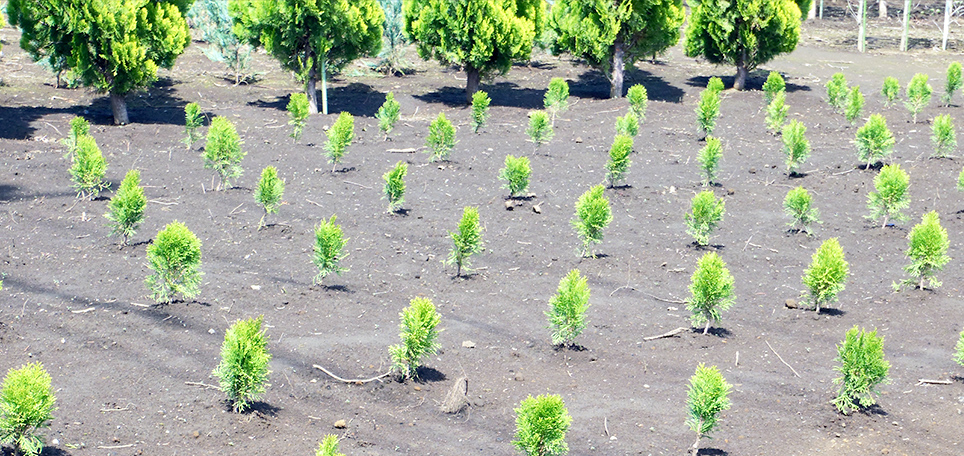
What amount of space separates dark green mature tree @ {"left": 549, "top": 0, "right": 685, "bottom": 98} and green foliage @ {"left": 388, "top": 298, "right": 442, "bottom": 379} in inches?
475

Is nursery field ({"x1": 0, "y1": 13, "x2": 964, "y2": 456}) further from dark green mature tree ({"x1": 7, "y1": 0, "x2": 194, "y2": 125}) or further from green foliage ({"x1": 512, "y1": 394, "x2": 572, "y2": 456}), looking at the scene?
dark green mature tree ({"x1": 7, "y1": 0, "x2": 194, "y2": 125})

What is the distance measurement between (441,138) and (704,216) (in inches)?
164

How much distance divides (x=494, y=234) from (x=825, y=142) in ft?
22.2

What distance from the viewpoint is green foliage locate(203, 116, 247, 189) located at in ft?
35.2

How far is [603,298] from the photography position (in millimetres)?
8086

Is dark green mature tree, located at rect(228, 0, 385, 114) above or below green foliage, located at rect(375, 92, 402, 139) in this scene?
above

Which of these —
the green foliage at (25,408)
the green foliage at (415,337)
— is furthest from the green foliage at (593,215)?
the green foliage at (25,408)

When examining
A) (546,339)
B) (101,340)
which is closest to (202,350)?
(101,340)

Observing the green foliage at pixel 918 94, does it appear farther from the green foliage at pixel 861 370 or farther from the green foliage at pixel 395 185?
the green foliage at pixel 861 370

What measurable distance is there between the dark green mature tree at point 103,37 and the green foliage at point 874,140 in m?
10.4

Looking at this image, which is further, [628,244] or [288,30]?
[288,30]

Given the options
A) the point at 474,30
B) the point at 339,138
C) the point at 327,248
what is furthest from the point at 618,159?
the point at 474,30

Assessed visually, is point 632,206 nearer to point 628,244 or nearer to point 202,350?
point 628,244

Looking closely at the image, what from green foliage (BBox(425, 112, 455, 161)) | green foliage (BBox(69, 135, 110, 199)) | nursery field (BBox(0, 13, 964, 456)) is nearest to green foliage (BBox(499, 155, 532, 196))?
nursery field (BBox(0, 13, 964, 456))
